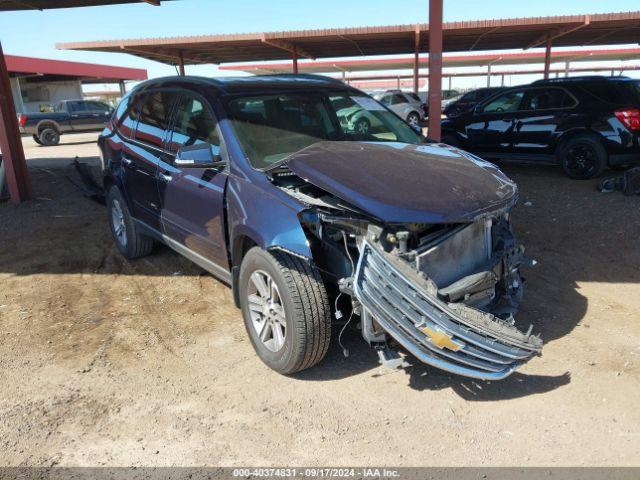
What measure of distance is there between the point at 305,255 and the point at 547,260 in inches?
133

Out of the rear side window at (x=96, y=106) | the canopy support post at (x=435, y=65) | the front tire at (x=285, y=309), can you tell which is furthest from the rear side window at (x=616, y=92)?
the rear side window at (x=96, y=106)

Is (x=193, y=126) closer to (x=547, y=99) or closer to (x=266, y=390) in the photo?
(x=266, y=390)

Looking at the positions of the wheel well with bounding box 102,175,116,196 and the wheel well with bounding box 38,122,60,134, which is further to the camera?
the wheel well with bounding box 38,122,60,134

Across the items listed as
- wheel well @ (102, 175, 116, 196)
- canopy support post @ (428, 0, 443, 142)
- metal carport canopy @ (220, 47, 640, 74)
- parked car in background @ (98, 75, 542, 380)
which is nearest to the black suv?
canopy support post @ (428, 0, 443, 142)

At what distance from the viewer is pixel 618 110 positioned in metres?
8.41

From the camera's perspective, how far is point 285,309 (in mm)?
3182

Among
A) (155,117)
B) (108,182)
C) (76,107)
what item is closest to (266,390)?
(155,117)

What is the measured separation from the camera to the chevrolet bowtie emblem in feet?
9.09

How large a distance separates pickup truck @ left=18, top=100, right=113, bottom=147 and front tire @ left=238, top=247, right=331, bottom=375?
21.1 metres

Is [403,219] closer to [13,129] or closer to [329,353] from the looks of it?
[329,353]

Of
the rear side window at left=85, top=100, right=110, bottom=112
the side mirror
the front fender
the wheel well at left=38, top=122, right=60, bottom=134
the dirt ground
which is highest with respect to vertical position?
the side mirror

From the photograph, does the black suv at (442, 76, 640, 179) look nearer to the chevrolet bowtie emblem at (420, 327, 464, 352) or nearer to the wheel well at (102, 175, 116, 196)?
the wheel well at (102, 175, 116, 196)

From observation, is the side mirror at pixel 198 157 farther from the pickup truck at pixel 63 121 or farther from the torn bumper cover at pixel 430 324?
the pickup truck at pixel 63 121

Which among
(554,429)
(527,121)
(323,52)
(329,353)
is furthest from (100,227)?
(323,52)
